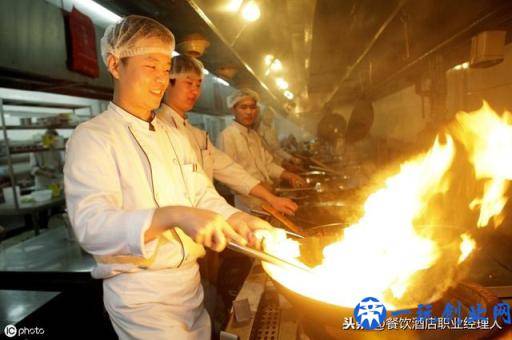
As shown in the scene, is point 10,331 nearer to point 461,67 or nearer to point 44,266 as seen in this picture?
point 44,266

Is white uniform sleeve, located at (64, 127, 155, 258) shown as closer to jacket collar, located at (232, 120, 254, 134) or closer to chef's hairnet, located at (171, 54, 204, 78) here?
chef's hairnet, located at (171, 54, 204, 78)

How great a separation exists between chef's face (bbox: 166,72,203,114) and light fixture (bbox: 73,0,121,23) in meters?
1.32

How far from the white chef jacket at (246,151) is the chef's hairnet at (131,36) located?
2.91 meters

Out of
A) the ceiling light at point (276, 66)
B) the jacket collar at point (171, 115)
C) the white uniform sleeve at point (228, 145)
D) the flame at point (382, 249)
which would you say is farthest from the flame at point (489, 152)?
the ceiling light at point (276, 66)

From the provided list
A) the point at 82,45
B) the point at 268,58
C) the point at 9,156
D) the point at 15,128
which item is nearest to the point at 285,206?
the point at 268,58

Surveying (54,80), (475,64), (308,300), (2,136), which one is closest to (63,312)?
(54,80)

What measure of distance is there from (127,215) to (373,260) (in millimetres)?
1222

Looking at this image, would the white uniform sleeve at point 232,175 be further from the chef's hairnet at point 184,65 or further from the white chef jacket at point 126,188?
the white chef jacket at point 126,188

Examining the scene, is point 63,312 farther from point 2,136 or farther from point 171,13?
point 2,136

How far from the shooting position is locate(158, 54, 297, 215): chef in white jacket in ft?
9.66

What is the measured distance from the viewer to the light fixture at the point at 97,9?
12.2ft

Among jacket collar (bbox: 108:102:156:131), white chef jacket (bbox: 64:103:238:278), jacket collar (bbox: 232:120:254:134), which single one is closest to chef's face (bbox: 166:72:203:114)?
white chef jacket (bbox: 64:103:238:278)

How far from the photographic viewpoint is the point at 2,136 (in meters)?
7.99

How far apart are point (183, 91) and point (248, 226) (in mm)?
1929
